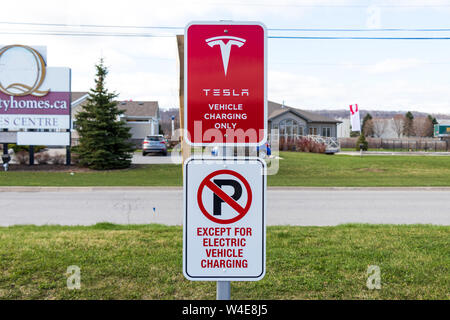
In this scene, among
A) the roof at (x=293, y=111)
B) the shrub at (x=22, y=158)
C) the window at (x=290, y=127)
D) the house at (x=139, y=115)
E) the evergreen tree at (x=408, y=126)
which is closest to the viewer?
the shrub at (x=22, y=158)

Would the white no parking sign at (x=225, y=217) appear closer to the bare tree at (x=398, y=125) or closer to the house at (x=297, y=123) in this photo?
the house at (x=297, y=123)

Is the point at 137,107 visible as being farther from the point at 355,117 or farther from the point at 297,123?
the point at 355,117

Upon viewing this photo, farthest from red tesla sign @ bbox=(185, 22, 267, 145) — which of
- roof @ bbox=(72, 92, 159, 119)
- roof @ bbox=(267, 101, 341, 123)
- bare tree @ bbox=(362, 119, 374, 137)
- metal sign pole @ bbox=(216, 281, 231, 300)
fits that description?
bare tree @ bbox=(362, 119, 374, 137)

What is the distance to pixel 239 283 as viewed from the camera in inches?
153

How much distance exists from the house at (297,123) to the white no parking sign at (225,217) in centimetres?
4198

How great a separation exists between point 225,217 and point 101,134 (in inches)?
808

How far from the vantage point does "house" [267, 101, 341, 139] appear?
4606 cm

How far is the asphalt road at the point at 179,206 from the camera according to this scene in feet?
29.4

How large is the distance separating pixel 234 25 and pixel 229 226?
101 cm

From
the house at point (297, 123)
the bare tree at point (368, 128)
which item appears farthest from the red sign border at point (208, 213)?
the bare tree at point (368, 128)

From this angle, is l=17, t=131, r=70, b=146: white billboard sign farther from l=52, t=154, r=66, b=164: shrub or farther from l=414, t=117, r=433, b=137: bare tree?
l=414, t=117, r=433, b=137: bare tree

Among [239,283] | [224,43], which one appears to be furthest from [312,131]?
[224,43]

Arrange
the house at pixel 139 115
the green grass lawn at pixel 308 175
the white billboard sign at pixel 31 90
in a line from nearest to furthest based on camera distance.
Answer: the green grass lawn at pixel 308 175, the white billboard sign at pixel 31 90, the house at pixel 139 115
